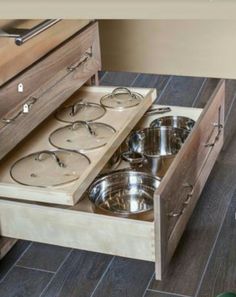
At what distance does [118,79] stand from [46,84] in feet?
3.76

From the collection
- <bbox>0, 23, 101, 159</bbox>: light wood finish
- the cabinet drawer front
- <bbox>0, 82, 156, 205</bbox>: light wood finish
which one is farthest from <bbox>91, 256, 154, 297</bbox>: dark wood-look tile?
<bbox>0, 23, 101, 159</bbox>: light wood finish

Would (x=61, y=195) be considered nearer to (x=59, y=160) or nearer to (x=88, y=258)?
(x=59, y=160)

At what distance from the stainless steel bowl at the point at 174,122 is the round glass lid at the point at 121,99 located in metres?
0.09

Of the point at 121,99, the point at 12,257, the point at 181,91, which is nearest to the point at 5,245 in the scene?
the point at 12,257

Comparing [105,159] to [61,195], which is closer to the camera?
[61,195]

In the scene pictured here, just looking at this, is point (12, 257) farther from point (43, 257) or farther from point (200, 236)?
point (200, 236)

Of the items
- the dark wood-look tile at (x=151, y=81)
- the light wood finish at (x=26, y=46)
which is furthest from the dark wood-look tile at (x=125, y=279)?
the dark wood-look tile at (x=151, y=81)

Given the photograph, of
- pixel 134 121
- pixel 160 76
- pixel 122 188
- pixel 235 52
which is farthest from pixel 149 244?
pixel 160 76

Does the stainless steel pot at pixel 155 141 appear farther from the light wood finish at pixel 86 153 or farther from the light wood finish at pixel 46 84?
the light wood finish at pixel 46 84

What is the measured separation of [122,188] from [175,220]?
0.18 m

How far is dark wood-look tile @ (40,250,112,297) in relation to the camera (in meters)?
1.20

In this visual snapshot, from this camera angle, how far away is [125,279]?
A: 1.22m

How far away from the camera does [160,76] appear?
2488 mm

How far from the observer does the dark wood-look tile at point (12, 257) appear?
128 cm
